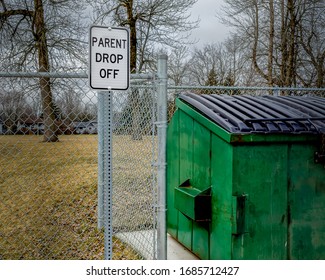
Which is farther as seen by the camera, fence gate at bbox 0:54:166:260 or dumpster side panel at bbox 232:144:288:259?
fence gate at bbox 0:54:166:260

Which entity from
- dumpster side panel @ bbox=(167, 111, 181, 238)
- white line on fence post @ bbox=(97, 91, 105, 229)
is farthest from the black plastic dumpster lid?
white line on fence post @ bbox=(97, 91, 105, 229)

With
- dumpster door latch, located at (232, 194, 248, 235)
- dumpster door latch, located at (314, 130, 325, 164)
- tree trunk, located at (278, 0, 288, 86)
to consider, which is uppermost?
tree trunk, located at (278, 0, 288, 86)

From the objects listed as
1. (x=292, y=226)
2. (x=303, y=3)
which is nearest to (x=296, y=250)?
(x=292, y=226)

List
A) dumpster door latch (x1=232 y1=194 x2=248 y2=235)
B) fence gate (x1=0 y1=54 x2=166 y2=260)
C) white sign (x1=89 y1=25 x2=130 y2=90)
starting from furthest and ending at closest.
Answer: fence gate (x1=0 y1=54 x2=166 y2=260) → dumpster door latch (x1=232 y1=194 x2=248 y2=235) → white sign (x1=89 y1=25 x2=130 y2=90)

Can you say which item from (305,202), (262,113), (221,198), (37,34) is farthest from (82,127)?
(37,34)

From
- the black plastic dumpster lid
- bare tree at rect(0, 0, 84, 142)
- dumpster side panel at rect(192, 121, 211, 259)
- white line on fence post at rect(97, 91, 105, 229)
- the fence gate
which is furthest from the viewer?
bare tree at rect(0, 0, 84, 142)

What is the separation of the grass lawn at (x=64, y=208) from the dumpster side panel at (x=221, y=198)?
1.34 meters

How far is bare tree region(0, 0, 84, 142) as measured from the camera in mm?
13539

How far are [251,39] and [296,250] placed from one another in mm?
18893

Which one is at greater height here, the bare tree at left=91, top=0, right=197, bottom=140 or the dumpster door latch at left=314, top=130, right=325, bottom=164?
the bare tree at left=91, top=0, right=197, bottom=140

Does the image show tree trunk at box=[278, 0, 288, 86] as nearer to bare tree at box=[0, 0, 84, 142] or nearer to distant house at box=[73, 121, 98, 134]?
bare tree at box=[0, 0, 84, 142]

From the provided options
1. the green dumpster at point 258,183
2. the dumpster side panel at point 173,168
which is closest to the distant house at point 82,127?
the dumpster side panel at point 173,168

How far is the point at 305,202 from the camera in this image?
10.3ft

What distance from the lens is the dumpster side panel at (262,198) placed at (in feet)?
9.56
